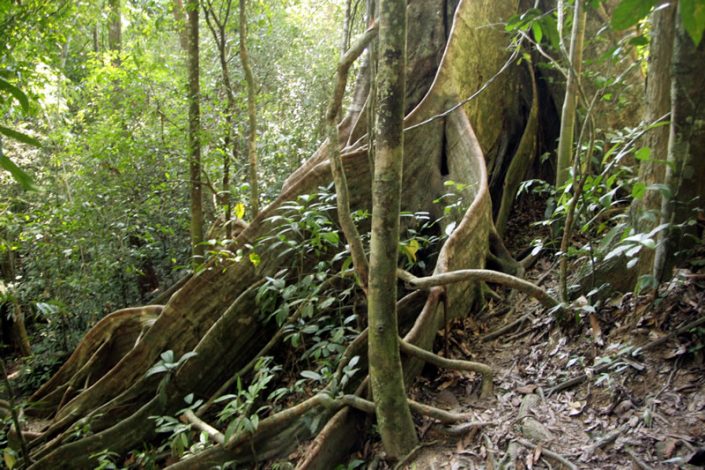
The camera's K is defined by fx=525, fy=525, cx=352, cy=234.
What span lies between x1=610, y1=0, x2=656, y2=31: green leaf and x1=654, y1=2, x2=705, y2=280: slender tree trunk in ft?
5.81

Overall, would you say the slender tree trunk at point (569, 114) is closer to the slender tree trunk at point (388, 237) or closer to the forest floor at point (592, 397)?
the forest floor at point (592, 397)

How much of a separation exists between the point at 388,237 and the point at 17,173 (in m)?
1.89

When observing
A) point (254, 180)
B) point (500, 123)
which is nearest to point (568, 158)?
point (500, 123)

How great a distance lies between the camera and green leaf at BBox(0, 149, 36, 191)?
109cm

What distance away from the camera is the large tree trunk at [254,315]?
148 inches

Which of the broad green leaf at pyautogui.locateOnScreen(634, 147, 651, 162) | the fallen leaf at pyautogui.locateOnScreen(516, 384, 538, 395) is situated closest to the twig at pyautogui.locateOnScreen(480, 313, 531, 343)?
the fallen leaf at pyautogui.locateOnScreen(516, 384, 538, 395)

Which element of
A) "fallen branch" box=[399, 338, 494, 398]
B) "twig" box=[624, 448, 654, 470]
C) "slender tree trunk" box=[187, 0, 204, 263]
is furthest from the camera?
"slender tree trunk" box=[187, 0, 204, 263]

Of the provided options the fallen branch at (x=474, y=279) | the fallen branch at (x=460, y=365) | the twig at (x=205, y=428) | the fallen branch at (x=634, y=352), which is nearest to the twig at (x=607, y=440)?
the fallen branch at (x=634, y=352)

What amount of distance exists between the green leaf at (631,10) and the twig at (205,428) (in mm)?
3219

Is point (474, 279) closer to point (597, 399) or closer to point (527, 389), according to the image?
point (527, 389)

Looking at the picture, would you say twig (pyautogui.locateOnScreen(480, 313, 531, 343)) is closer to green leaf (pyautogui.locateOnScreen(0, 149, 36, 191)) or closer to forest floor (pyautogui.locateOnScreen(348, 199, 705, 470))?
forest floor (pyautogui.locateOnScreen(348, 199, 705, 470))

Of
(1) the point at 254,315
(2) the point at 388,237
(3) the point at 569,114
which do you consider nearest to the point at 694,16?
(2) the point at 388,237

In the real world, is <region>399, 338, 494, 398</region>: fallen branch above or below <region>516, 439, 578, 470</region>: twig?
above

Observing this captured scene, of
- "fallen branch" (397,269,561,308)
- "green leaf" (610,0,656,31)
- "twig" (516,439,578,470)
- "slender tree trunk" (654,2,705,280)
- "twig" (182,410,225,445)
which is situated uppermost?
"green leaf" (610,0,656,31)
